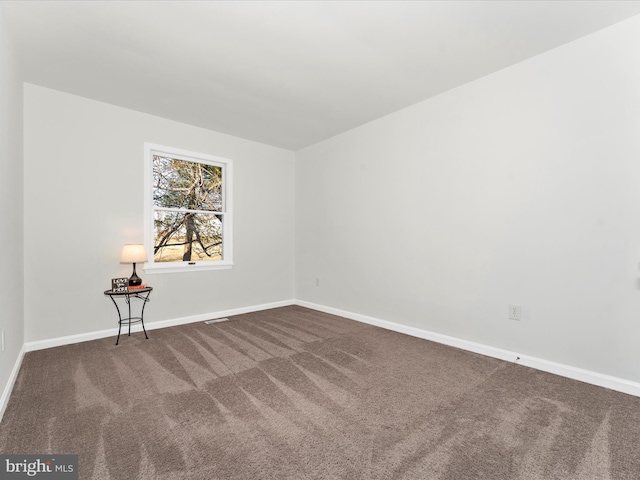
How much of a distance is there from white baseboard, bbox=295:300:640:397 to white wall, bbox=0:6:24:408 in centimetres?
336

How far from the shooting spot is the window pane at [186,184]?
404 cm

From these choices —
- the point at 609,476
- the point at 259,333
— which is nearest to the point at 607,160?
the point at 609,476

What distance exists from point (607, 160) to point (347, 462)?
105 inches

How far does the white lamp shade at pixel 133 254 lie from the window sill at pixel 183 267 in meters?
0.41

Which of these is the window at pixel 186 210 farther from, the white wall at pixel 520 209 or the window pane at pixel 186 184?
the white wall at pixel 520 209

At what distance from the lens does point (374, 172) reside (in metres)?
4.04

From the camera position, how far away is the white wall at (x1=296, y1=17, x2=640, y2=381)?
228cm

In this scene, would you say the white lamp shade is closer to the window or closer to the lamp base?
the lamp base

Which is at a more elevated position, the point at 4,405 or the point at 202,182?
the point at 202,182

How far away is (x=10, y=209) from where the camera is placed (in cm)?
243

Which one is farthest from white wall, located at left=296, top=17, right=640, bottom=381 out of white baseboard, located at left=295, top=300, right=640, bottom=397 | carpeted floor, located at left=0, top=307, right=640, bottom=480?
carpeted floor, located at left=0, top=307, right=640, bottom=480

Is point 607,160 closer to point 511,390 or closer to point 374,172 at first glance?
point 511,390

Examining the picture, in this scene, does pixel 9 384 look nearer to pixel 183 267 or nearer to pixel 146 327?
pixel 146 327

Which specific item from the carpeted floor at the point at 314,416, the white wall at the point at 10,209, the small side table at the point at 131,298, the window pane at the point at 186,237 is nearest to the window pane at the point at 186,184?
the window pane at the point at 186,237
